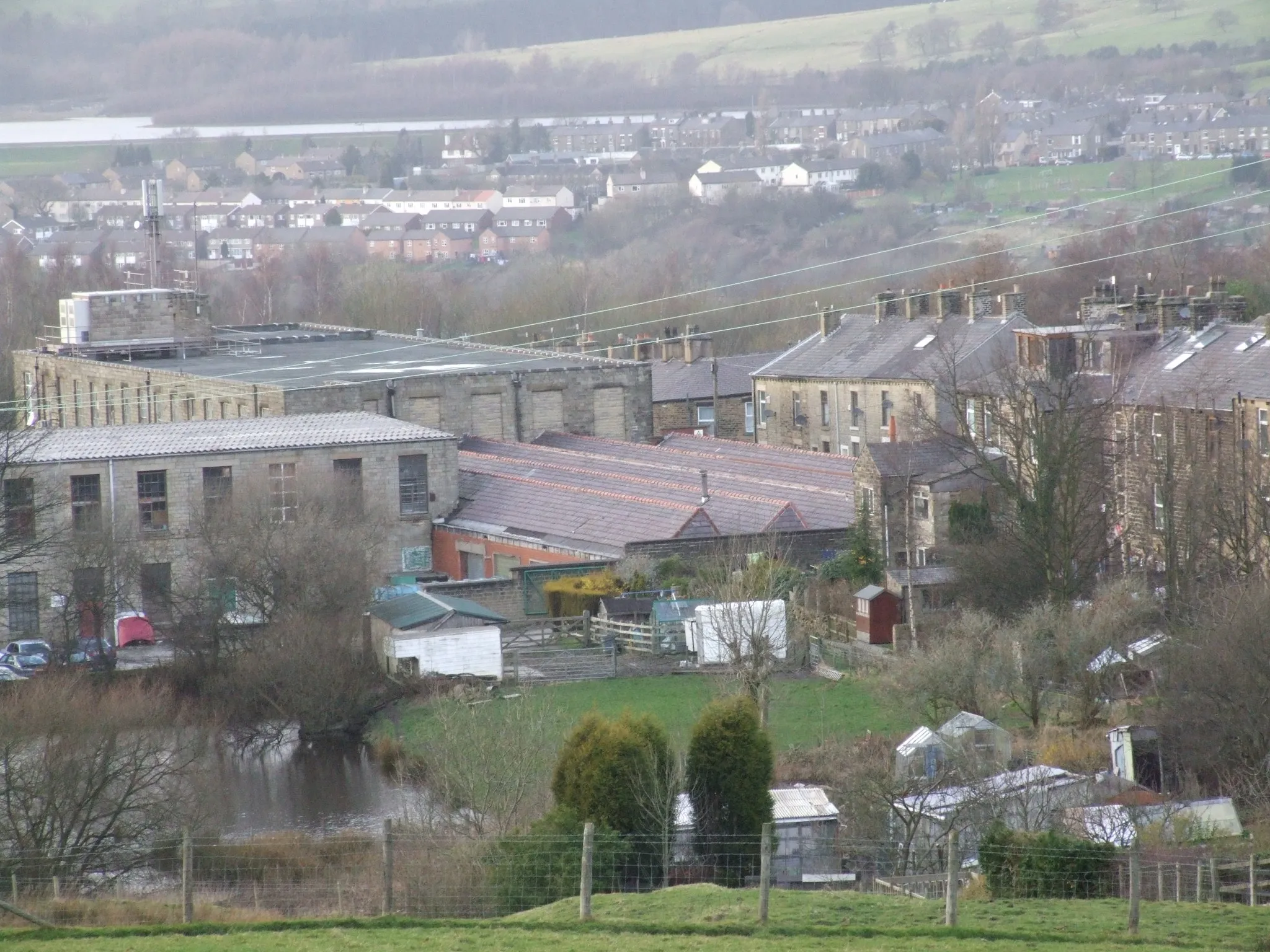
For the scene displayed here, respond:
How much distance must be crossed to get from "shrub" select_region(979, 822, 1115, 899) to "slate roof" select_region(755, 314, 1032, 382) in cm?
2993

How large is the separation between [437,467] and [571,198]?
144343 mm

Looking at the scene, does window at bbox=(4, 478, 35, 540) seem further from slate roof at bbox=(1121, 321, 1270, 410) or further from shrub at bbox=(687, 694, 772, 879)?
slate roof at bbox=(1121, 321, 1270, 410)

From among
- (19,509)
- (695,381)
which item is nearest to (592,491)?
(19,509)

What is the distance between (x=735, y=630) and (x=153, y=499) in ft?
52.9

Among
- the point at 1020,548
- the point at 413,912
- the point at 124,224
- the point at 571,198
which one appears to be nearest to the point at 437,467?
the point at 1020,548

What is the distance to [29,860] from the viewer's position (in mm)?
21344

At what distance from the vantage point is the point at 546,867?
19844mm

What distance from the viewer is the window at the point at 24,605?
39219 millimetres

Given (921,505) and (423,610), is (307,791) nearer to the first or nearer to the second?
(423,610)

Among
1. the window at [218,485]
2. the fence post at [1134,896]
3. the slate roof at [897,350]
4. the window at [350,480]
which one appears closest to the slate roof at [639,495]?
the window at [350,480]

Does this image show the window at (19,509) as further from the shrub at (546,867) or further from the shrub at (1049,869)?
the shrub at (1049,869)

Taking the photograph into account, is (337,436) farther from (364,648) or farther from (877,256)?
(877,256)

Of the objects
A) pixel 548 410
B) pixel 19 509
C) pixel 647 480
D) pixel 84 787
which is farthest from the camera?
pixel 548 410

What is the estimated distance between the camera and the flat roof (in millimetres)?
59625
